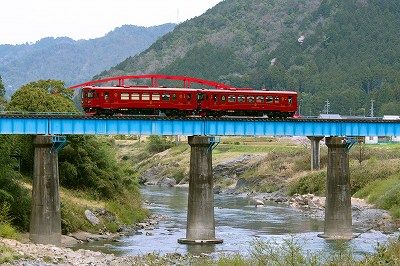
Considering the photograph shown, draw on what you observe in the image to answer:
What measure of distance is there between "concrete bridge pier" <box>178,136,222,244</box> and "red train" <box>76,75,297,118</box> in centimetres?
357

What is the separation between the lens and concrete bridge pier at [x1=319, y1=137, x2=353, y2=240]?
75250 mm

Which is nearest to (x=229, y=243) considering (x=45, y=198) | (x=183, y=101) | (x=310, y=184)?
(x=183, y=101)

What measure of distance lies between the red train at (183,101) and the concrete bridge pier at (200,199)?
3.57 meters

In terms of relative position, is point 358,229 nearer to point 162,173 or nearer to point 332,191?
point 332,191

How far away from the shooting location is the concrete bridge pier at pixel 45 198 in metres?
67.8

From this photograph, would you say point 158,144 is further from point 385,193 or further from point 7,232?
point 7,232

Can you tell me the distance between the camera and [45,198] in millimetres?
68375

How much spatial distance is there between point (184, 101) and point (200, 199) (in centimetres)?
850

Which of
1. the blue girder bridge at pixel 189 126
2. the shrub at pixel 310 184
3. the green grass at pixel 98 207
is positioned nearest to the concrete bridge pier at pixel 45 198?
the blue girder bridge at pixel 189 126

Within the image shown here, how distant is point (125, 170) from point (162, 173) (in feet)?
226

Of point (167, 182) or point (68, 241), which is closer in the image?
point (68, 241)

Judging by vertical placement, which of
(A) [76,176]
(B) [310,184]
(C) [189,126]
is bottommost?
(B) [310,184]

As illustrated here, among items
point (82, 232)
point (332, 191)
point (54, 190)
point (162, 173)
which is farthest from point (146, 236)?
point (162, 173)

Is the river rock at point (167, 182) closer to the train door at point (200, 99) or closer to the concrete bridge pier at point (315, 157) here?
the concrete bridge pier at point (315, 157)
